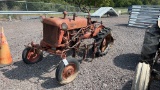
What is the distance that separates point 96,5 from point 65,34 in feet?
99.5

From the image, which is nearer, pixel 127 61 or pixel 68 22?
pixel 68 22

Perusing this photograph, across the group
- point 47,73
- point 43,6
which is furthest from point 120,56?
point 43,6

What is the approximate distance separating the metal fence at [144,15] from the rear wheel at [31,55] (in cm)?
772

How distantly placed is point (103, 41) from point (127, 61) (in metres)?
1.03

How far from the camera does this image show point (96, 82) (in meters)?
4.80

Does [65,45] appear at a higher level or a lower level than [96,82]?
higher

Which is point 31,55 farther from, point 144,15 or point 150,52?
point 144,15

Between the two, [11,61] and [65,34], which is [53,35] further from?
[11,61]

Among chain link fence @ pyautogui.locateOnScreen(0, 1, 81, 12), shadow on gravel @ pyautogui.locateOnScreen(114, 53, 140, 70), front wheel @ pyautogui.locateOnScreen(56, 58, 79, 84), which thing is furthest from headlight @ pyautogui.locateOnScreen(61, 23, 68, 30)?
chain link fence @ pyautogui.locateOnScreen(0, 1, 81, 12)

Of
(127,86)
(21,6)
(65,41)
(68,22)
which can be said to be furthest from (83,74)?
(21,6)

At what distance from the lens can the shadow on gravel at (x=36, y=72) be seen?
4.82 metres

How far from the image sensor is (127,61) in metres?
6.02

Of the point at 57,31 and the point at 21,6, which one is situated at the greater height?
the point at 21,6

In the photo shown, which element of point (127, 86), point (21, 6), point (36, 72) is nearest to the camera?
point (127, 86)
